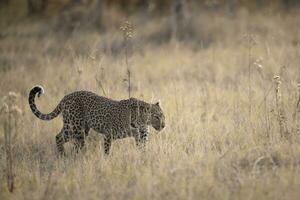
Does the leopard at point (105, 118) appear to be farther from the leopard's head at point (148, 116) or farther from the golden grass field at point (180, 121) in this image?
the golden grass field at point (180, 121)

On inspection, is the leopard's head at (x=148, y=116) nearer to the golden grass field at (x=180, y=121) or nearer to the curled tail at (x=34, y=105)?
the golden grass field at (x=180, y=121)

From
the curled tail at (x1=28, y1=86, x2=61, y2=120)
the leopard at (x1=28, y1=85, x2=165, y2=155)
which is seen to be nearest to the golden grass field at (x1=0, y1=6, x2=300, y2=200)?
the leopard at (x1=28, y1=85, x2=165, y2=155)

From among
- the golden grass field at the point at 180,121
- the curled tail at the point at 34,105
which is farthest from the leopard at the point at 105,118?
the golden grass field at the point at 180,121

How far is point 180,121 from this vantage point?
9289 millimetres

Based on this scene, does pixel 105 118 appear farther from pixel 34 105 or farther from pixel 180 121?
pixel 180 121

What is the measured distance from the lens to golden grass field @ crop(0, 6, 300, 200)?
6633 millimetres

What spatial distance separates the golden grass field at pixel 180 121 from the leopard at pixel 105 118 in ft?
0.69

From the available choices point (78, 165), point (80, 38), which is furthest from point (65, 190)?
point (80, 38)

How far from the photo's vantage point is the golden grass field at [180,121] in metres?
6.63

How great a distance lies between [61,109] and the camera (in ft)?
28.4

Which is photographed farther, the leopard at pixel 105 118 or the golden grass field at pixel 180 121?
the leopard at pixel 105 118

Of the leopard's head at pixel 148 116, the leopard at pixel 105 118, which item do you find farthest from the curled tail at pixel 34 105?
the leopard's head at pixel 148 116

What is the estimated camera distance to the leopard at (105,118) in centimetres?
821

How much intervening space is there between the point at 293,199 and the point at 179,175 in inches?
53.1
